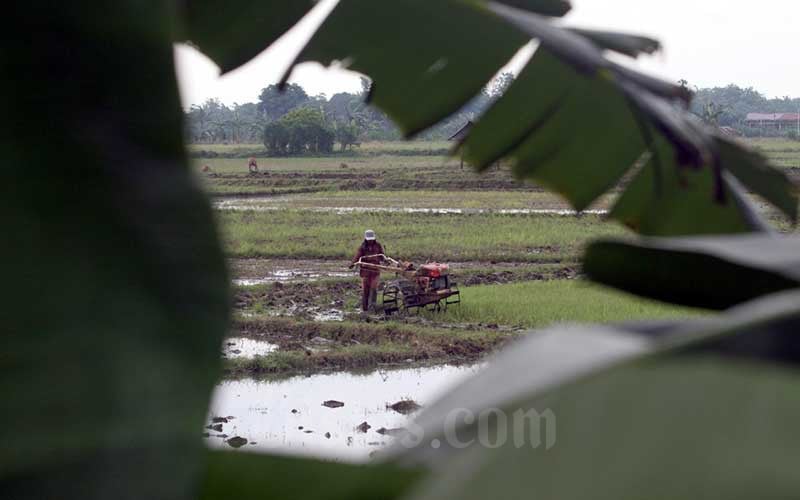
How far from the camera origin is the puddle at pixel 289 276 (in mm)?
8883

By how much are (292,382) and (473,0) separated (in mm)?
6131

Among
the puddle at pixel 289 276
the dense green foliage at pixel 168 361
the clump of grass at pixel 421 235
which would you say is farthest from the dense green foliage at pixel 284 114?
the dense green foliage at pixel 168 361

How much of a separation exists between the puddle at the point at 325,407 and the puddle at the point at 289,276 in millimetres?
2355

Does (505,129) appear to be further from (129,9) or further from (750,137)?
(750,137)

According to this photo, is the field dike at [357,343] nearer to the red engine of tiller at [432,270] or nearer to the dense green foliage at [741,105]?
the red engine of tiller at [432,270]

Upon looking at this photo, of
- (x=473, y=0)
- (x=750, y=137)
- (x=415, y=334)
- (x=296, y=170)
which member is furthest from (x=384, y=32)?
(x=750, y=137)

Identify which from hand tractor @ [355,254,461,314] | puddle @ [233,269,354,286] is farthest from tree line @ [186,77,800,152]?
hand tractor @ [355,254,461,314]

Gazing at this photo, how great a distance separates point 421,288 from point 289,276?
1874 mm

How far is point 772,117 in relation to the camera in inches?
827

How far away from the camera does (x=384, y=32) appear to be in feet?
1.85

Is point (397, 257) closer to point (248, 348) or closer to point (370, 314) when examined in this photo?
point (370, 314)

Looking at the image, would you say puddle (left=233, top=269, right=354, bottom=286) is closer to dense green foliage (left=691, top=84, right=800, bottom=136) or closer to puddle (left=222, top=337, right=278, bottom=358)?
puddle (left=222, top=337, right=278, bottom=358)

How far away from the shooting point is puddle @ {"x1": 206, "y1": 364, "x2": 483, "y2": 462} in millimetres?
5523

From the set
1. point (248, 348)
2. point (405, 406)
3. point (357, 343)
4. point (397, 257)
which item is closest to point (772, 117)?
point (397, 257)
